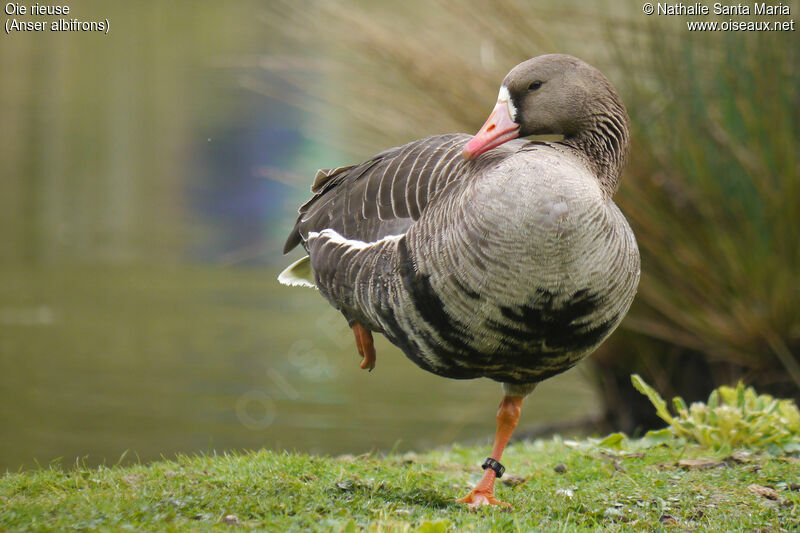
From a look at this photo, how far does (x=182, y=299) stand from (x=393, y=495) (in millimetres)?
10678

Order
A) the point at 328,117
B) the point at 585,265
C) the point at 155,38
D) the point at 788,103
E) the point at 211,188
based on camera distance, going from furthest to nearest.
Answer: the point at 155,38 → the point at 211,188 → the point at 328,117 → the point at 788,103 → the point at 585,265

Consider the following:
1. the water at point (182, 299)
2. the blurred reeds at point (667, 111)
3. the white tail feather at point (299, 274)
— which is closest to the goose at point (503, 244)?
the white tail feather at point (299, 274)

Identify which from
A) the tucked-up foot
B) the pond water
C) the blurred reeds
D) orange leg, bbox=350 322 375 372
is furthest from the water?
the tucked-up foot

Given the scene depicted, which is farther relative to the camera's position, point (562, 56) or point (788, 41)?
point (788, 41)

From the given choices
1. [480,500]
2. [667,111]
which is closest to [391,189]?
[480,500]

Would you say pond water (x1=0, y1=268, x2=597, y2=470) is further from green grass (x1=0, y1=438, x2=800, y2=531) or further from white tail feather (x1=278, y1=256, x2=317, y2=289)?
green grass (x1=0, y1=438, x2=800, y2=531)

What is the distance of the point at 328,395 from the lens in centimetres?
1068

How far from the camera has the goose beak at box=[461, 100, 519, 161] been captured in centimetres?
387

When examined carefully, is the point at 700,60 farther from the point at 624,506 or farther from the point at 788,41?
the point at 624,506

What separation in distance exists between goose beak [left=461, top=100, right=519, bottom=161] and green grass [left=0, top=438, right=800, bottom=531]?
149 cm

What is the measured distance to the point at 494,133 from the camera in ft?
13.1

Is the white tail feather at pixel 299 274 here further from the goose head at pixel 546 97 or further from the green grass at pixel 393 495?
the goose head at pixel 546 97

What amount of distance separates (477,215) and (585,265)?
448 millimetres

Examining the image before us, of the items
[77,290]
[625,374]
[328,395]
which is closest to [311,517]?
[625,374]
